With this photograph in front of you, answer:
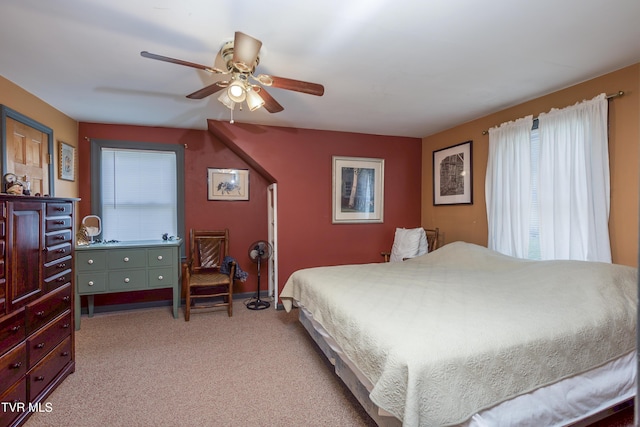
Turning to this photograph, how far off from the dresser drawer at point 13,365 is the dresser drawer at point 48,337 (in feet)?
0.19

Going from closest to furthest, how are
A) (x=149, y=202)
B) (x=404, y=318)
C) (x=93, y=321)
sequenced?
(x=404, y=318) < (x=93, y=321) < (x=149, y=202)

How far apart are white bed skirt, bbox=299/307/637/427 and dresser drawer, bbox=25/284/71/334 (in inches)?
75.3

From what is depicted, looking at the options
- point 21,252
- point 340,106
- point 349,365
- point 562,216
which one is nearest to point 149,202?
point 21,252

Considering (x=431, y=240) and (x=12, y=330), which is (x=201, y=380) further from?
(x=431, y=240)

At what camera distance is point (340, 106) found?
123 inches

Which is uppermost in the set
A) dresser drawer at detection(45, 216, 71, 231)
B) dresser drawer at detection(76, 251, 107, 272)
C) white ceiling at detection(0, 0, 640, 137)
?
white ceiling at detection(0, 0, 640, 137)

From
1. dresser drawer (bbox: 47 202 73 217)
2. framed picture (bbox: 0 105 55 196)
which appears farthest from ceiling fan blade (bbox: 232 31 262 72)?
framed picture (bbox: 0 105 55 196)

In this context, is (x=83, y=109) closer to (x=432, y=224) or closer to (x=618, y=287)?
(x=432, y=224)

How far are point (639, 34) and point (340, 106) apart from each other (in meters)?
2.17

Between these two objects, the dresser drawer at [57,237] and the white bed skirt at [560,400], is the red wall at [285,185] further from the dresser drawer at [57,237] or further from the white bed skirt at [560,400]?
the white bed skirt at [560,400]

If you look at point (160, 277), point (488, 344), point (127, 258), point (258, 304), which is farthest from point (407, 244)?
point (127, 258)

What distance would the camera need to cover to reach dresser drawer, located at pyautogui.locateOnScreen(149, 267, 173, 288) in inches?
134

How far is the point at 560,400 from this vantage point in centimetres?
155

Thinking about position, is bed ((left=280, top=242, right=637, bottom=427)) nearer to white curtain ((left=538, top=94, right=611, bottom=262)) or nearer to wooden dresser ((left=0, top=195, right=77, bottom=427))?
white curtain ((left=538, top=94, right=611, bottom=262))
